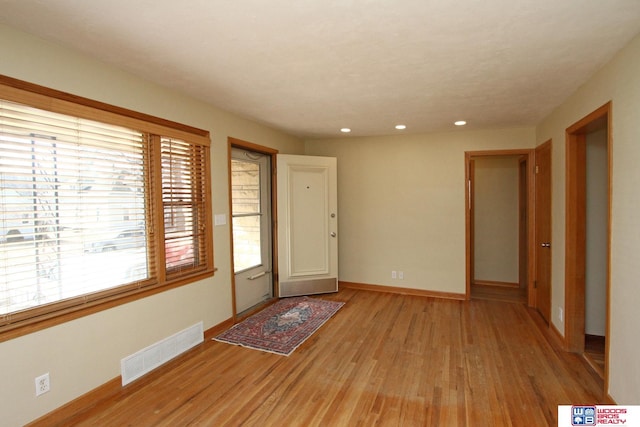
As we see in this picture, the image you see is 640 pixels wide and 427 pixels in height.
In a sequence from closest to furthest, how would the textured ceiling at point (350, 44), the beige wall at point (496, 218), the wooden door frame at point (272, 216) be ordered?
the textured ceiling at point (350, 44) → the wooden door frame at point (272, 216) → the beige wall at point (496, 218)

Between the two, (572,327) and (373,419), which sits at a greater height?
(572,327)

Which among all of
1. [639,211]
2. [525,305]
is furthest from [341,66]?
[525,305]

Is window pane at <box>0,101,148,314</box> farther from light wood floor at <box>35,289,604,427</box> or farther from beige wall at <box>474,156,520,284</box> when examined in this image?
beige wall at <box>474,156,520,284</box>

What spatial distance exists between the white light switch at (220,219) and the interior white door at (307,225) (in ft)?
3.80

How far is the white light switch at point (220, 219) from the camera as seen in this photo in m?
3.38

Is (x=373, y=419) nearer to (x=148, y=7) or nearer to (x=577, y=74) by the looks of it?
(x=148, y=7)

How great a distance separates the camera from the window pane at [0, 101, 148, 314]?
187 cm

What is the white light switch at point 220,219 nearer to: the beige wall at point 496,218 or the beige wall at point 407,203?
the beige wall at point 407,203

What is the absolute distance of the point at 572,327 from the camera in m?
2.96

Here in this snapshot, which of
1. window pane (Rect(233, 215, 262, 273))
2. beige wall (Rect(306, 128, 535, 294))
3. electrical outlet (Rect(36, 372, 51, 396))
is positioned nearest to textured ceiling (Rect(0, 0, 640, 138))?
beige wall (Rect(306, 128, 535, 294))

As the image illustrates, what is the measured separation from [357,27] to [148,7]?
3.58 feet

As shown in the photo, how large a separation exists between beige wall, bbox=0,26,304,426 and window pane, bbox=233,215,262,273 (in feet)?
1.57

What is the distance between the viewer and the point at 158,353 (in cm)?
272

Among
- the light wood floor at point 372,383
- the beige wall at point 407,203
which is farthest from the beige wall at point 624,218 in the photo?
the beige wall at point 407,203
